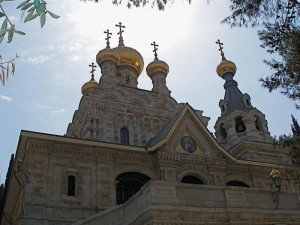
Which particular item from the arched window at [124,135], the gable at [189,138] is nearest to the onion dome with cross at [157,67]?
the arched window at [124,135]

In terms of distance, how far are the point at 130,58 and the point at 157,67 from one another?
219 centimetres

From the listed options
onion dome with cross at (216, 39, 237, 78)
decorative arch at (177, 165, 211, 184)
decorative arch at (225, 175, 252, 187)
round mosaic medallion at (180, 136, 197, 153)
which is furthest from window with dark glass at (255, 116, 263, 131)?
decorative arch at (177, 165, 211, 184)

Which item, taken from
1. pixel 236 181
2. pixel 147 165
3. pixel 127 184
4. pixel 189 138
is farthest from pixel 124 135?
pixel 236 181

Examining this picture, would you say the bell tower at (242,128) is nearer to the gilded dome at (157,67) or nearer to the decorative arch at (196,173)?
the gilded dome at (157,67)

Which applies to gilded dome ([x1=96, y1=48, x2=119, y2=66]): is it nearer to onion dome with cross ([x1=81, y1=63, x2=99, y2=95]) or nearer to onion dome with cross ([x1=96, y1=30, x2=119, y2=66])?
onion dome with cross ([x1=96, y1=30, x2=119, y2=66])

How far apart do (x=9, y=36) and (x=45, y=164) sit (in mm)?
14520

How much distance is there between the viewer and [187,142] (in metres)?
19.6

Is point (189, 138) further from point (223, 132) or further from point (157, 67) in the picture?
Answer: point (157, 67)

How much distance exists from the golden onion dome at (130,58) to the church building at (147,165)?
0.08 metres

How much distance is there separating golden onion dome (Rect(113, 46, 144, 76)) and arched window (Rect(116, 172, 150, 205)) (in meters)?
12.8

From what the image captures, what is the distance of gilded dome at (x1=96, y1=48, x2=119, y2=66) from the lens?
27.5 meters

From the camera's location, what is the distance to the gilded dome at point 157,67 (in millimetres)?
29016

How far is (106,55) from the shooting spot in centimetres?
2745

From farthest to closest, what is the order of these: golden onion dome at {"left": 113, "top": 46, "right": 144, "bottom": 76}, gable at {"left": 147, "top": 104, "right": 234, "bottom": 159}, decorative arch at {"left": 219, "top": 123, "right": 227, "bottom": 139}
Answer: golden onion dome at {"left": 113, "top": 46, "right": 144, "bottom": 76}, decorative arch at {"left": 219, "top": 123, "right": 227, "bottom": 139}, gable at {"left": 147, "top": 104, "right": 234, "bottom": 159}
